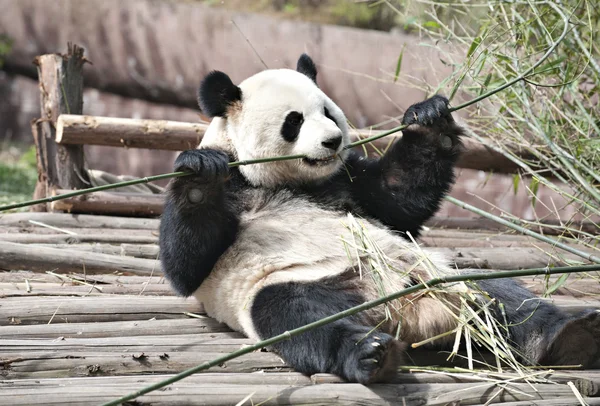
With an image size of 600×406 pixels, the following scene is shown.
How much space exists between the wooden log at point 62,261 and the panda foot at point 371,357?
1.57 m

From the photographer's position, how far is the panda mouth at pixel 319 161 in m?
2.90

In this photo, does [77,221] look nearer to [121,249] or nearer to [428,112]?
[121,249]

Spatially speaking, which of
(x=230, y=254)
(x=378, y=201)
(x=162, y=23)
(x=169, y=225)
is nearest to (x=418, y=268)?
(x=378, y=201)

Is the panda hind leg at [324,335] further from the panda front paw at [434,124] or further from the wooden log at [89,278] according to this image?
the wooden log at [89,278]

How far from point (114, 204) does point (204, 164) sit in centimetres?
225

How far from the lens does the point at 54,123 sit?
15.2ft

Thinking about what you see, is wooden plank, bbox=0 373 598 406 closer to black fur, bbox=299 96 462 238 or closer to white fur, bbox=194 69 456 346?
white fur, bbox=194 69 456 346

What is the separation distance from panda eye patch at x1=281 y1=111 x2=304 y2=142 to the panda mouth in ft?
0.35

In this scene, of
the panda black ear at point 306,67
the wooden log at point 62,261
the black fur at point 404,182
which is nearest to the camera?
the black fur at point 404,182

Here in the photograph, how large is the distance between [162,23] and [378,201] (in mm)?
7093

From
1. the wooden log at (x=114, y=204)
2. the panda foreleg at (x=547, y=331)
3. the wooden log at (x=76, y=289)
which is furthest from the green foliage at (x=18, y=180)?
the panda foreleg at (x=547, y=331)

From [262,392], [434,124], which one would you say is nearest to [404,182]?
[434,124]

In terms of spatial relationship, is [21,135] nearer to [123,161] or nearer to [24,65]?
[24,65]

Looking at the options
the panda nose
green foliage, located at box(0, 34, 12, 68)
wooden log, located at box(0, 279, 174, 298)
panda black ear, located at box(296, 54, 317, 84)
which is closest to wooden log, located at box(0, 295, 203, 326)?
wooden log, located at box(0, 279, 174, 298)
